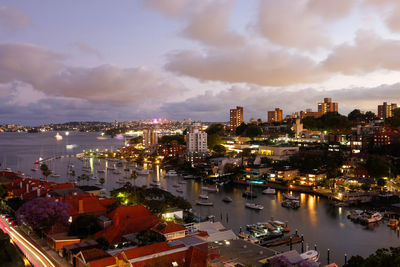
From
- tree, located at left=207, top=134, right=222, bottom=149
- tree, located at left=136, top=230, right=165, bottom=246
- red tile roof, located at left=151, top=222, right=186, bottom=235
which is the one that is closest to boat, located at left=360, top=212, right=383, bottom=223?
red tile roof, located at left=151, top=222, right=186, bottom=235

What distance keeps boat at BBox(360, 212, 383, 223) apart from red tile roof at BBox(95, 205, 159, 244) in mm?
9743

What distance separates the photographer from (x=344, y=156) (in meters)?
25.2

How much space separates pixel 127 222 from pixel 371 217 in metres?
11.0

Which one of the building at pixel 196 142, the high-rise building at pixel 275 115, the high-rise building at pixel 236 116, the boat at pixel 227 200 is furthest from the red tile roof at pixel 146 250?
the high-rise building at pixel 275 115

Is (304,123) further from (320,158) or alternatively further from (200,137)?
(320,158)

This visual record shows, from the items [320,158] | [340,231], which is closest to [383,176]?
[320,158]

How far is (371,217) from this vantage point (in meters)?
14.8

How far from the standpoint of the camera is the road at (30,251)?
8.46 metres

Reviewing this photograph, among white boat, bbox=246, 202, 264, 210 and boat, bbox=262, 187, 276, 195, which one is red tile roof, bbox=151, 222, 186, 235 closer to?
white boat, bbox=246, 202, 264, 210

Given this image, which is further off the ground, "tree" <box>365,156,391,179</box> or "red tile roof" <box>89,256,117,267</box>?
"tree" <box>365,156,391,179</box>

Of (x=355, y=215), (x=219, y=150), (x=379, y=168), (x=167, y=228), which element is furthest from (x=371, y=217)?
(x=219, y=150)

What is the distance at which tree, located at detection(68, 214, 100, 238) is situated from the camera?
32.8 ft

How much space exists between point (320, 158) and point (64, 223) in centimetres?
1925

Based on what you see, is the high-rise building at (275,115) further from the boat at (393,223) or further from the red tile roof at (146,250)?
the red tile roof at (146,250)
